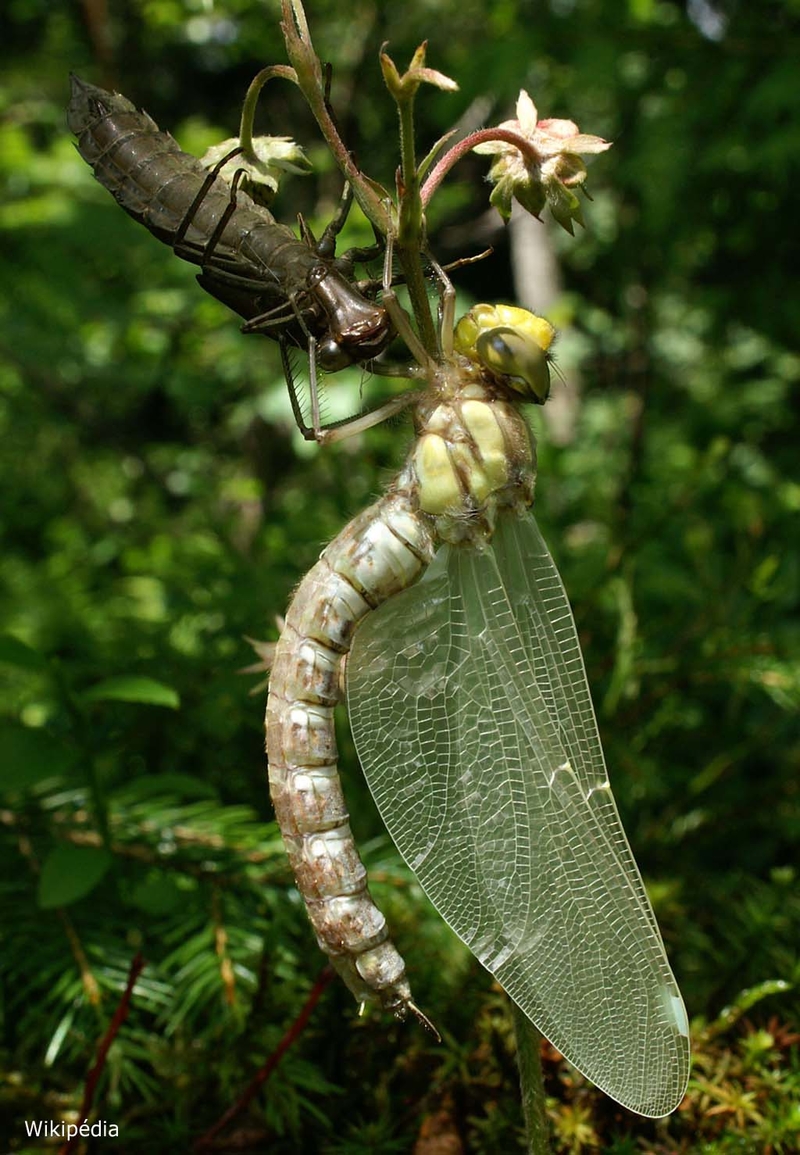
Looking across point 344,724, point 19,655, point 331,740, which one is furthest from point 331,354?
point 344,724

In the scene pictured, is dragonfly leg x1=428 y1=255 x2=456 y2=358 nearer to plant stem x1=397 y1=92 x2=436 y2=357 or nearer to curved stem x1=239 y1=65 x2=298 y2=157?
plant stem x1=397 y1=92 x2=436 y2=357

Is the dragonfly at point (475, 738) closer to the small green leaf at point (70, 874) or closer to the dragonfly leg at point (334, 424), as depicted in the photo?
the dragonfly leg at point (334, 424)

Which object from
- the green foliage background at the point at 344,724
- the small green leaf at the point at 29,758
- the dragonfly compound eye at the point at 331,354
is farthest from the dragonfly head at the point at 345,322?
the small green leaf at the point at 29,758

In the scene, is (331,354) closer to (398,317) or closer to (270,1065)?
(398,317)

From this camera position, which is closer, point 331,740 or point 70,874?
point 331,740

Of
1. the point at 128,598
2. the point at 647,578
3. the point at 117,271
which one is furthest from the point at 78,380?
the point at 647,578

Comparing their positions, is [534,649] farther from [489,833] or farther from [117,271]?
[117,271]

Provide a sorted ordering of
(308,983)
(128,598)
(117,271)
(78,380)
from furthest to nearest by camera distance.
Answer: (78,380) → (117,271) → (128,598) → (308,983)
